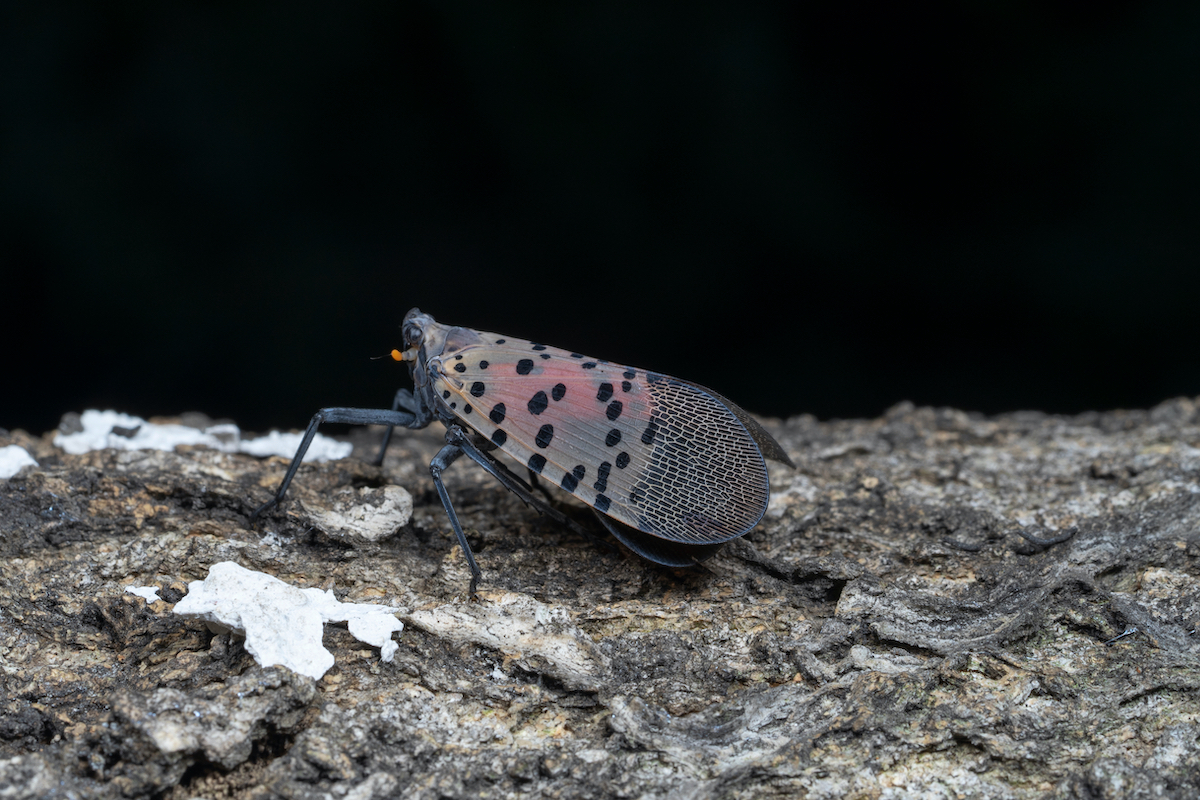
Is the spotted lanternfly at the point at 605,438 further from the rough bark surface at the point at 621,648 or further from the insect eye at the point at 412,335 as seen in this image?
the rough bark surface at the point at 621,648

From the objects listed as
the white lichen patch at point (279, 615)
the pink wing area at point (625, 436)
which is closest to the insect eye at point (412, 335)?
the pink wing area at point (625, 436)

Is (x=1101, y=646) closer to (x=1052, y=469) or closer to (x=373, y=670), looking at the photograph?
(x=1052, y=469)

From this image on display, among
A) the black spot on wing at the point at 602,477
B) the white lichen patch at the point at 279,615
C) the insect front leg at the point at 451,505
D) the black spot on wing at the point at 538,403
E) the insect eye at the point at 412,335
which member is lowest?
the white lichen patch at the point at 279,615

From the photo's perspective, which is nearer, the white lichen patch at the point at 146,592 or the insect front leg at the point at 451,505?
the white lichen patch at the point at 146,592

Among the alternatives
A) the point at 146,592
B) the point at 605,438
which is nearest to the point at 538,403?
the point at 605,438

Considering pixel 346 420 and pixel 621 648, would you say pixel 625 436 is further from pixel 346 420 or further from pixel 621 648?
pixel 346 420
